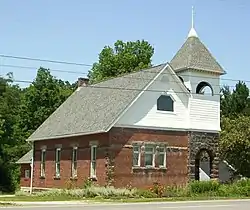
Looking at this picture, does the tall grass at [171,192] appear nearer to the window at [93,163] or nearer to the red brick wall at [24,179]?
the window at [93,163]

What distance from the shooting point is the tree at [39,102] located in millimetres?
77750

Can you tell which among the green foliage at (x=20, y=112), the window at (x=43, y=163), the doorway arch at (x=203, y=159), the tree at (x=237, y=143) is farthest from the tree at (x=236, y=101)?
the window at (x=43, y=163)

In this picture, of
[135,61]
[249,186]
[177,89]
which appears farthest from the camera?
[135,61]

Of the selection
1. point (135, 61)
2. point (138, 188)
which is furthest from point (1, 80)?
point (138, 188)

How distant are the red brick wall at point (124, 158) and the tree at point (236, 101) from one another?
31.5 meters

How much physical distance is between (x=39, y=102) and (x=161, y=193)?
40.0m

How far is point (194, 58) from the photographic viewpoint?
156ft

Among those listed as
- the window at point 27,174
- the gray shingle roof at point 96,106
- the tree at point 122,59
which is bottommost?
the window at point 27,174

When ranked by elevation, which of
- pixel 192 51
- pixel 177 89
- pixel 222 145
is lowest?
pixel 222 145

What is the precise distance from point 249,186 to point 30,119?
41.9 m

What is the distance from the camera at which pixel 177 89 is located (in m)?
45.8

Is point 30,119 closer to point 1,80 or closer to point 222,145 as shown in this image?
point 1,80

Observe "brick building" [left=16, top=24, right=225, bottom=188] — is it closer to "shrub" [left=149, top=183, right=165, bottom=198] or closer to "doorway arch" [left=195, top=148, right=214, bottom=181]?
"doorway arch" [left=195, top=148, right=214, bottom=181]

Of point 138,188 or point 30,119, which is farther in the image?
point 30,119
